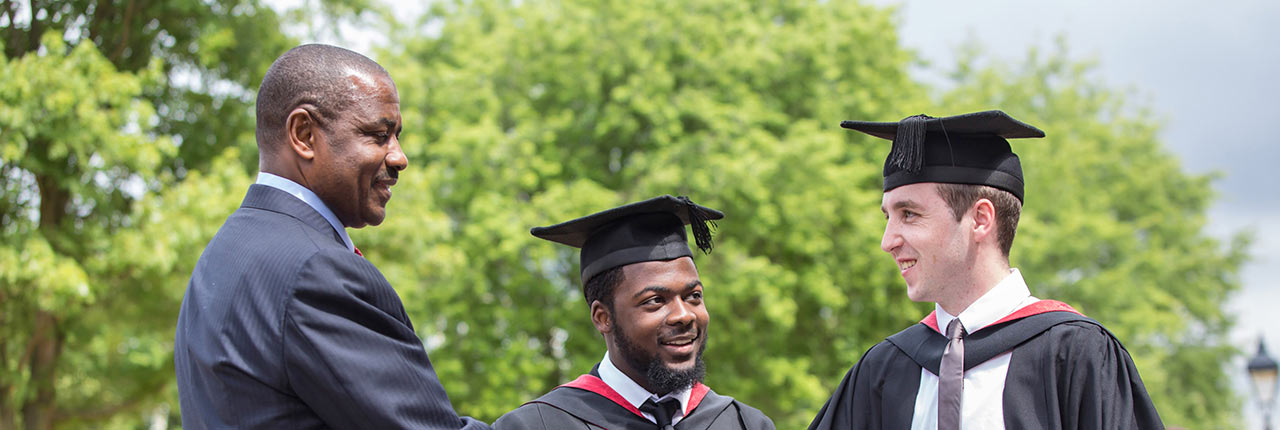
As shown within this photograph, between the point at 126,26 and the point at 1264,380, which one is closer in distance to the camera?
the point at 126,26

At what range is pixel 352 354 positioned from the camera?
91.6 inches

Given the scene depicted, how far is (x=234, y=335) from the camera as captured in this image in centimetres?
234

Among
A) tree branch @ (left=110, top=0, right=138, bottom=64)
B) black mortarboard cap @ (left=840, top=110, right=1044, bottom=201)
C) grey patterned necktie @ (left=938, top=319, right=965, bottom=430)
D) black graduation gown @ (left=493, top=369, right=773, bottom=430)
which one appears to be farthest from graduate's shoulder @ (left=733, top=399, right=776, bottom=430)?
tree branch @ (left=110, top=0, right=138, bottom=64)

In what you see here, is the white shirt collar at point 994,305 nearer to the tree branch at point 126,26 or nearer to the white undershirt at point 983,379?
the white undershirt at point 983,379

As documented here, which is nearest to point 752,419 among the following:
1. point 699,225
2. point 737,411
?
point 737,411

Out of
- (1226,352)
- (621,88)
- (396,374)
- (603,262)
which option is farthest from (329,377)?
(1226,352)

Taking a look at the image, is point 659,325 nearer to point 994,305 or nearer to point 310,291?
point 994,305

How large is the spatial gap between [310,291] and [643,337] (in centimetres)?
189

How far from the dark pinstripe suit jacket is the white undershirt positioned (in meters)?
1.53

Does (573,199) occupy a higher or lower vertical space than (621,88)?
lower

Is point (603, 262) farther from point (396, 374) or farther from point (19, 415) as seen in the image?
point (19, 415)

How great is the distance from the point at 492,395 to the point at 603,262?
30.5 feet

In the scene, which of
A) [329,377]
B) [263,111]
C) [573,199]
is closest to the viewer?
[329,377]

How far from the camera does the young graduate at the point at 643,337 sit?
13.2 ft
